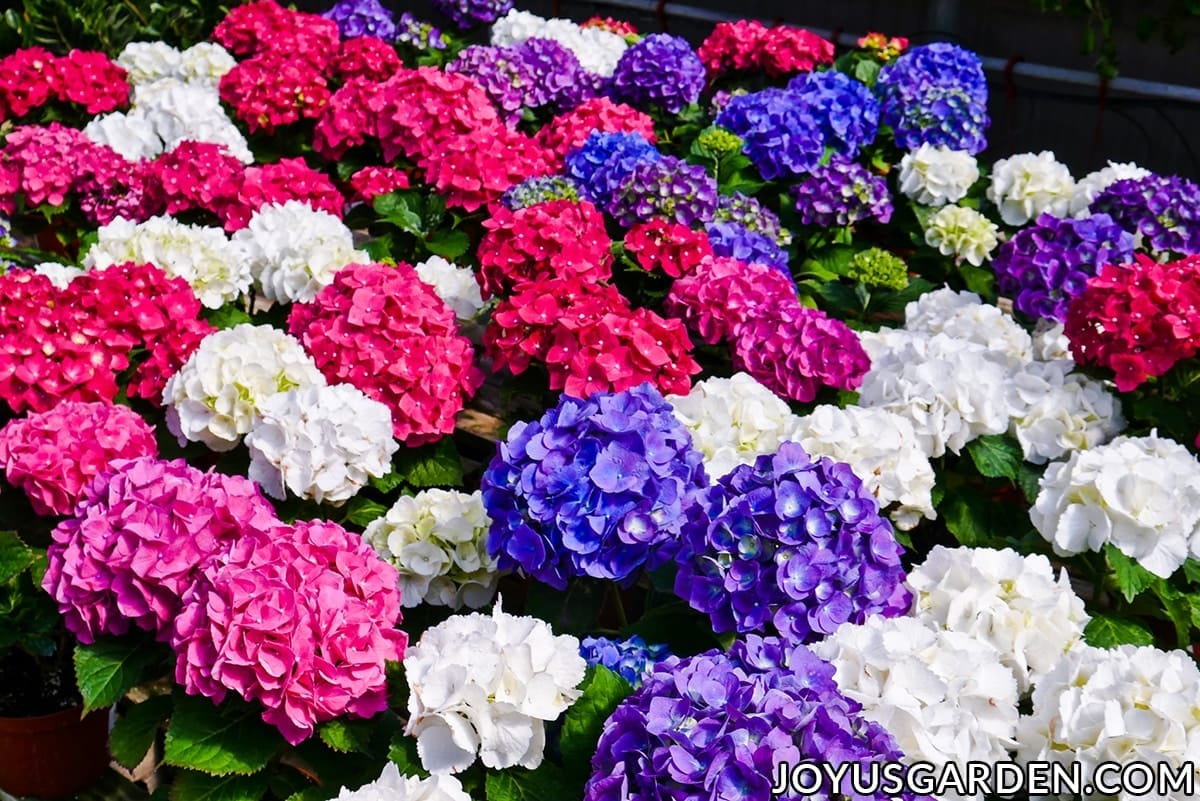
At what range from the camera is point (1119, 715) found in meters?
1.55

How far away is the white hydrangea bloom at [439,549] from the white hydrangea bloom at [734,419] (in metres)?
0.45

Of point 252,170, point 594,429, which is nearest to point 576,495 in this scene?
point 594,429

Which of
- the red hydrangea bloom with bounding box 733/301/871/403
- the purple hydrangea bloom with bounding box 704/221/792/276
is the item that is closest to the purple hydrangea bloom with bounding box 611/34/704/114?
the purple hydrangea bloom with bounding box 704/221/792/276

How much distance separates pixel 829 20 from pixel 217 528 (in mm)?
5731

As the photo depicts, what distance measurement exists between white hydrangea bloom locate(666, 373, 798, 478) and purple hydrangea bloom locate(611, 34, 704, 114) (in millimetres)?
2333

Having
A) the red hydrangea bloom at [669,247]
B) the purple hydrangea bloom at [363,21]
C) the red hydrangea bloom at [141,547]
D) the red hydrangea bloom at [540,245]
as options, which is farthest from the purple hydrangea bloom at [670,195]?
the purple hydrangea bloom at [363,21]

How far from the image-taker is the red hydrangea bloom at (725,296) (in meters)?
2.79

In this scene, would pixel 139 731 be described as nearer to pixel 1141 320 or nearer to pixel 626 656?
pixel 626 656

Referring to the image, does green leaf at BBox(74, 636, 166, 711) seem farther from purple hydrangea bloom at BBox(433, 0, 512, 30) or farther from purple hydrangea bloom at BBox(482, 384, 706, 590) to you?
purple hydrangea bloom at BBox(433, 0, 512, 30)

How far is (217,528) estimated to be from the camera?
198cm

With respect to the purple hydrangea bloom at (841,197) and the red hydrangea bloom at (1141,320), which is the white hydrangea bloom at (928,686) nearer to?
the red hydrangea bloom at (1141,320)

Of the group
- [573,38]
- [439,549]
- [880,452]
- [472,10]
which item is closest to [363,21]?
[472,10]

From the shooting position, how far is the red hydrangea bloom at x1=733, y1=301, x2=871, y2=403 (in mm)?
2633

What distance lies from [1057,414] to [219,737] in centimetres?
182
